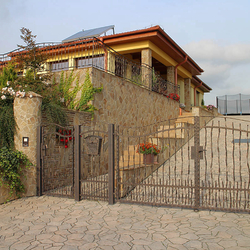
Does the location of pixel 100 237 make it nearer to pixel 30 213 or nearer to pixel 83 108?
pixel 30 213

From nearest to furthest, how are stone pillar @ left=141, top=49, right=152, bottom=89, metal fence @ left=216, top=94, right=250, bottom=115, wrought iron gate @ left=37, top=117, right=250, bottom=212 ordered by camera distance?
wrought iron gate @ left=37, top=117, right=250, bottom=212 < stone pillar @ left=141, top=49, right=152, bottom=89 < metal fence @ left=216, top=94, right=250, bottom=115

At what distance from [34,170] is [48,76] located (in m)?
3.94

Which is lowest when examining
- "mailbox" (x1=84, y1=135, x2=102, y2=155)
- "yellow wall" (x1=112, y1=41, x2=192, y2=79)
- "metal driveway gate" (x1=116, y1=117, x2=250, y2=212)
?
"metal driveway gate" (x1=116, y1=117, x2=250, y2=212)

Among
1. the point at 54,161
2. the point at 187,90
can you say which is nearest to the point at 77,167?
the point at 54,161

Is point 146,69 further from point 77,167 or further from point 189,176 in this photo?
point 77,167

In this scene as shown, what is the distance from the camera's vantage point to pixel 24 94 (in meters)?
6.56

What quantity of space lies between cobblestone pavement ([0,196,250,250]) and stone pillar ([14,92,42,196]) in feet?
2.45

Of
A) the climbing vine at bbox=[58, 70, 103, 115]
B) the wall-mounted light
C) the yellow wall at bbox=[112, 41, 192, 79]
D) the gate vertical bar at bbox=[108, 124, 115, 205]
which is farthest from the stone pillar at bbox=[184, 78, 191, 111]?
the wall-mounted light

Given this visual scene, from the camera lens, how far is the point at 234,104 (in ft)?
89.0

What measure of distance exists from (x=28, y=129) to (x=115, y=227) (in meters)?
3.56

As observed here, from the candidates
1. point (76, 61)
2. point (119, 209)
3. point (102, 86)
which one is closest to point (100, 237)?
point (119, 209)

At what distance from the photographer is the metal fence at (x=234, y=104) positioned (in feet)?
87.6

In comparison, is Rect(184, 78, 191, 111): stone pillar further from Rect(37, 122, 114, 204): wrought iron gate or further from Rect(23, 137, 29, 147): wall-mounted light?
Rect(23, 137, 29, 147): wall-mounted light

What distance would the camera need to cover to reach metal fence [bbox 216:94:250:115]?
26688 millimetres
